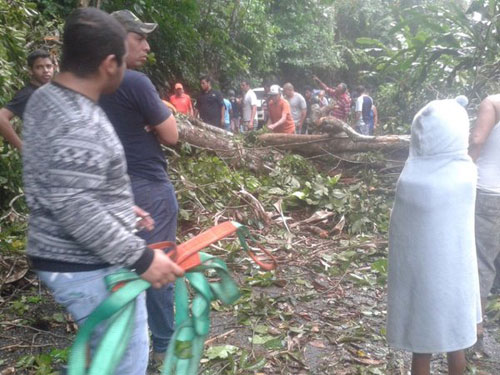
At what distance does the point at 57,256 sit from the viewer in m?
1.86

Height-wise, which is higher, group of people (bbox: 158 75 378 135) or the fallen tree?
the fallen tree

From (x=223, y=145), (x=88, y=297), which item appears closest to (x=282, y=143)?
(x=223, y=145)

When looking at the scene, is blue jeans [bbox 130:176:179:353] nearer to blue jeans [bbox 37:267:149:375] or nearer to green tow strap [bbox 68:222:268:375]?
green tow strap [bbox 68:222:268:375]

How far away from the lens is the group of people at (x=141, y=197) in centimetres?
177

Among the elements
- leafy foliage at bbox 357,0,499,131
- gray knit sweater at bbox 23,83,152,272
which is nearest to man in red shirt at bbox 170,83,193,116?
leafy foliage at bbox 357,0,499,131

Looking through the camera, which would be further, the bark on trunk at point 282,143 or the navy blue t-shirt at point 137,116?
the bark on trunk at point 282,143

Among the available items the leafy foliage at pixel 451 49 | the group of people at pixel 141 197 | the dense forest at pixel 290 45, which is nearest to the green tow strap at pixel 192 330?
the group of people at pixel 141 197

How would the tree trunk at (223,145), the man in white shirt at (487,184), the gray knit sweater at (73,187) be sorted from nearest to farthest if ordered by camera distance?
the gray knit sweater at (73,187) < the man in white shirt at (487,184) < the tree trunk at (223,145)

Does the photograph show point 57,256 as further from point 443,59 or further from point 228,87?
point 228,87

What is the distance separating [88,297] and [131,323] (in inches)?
7.4

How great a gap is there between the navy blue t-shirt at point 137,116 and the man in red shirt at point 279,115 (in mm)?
6685

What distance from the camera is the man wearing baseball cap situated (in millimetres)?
2762

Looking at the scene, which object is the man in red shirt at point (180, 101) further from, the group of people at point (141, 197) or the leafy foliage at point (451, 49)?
the group of people at point (141, 197)

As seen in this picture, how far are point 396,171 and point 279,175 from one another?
66.9 inches
